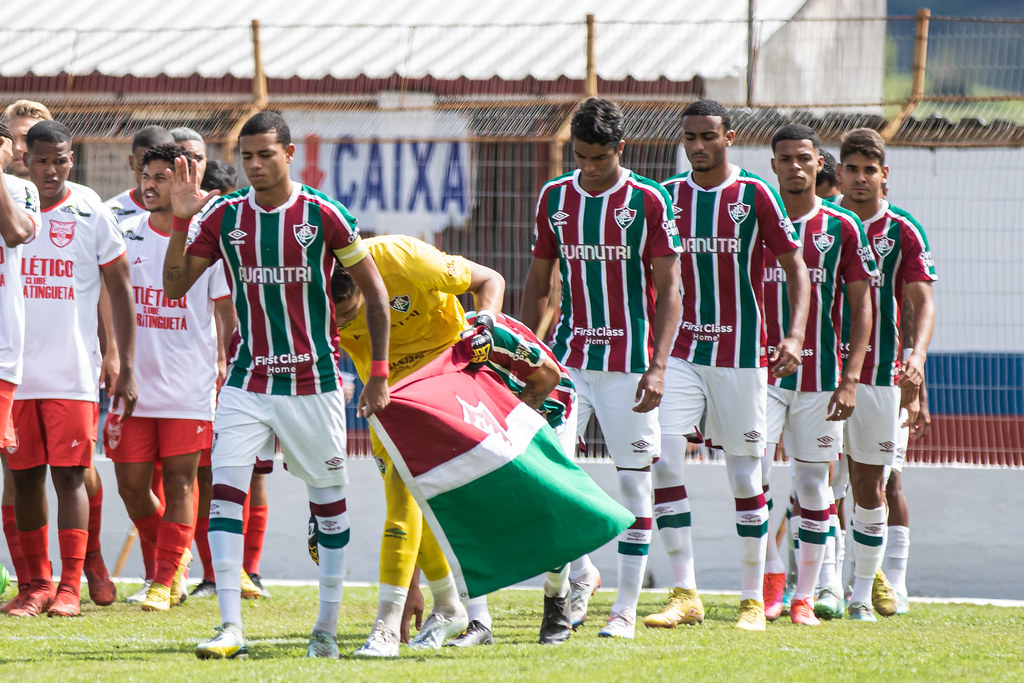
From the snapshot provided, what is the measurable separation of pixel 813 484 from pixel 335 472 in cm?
276

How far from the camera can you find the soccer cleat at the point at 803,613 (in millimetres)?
6758

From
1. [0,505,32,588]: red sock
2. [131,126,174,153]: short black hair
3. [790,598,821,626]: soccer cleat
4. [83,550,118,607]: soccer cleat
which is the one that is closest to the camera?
[790,598,821,626]: soccer cleat

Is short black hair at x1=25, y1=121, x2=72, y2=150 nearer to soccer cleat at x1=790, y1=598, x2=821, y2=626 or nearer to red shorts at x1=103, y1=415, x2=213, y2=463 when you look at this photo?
red shorts at x1=103, y1=415, x2=213, y2=463

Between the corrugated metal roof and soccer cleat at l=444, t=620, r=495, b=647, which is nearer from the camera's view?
Result: soccer cleat at l=444, t=620, r=495, b=647

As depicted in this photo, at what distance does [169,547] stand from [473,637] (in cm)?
211

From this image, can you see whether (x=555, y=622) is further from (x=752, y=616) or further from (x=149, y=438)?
(x=149, y=438)

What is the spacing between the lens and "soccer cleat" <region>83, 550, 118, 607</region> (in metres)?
7.12

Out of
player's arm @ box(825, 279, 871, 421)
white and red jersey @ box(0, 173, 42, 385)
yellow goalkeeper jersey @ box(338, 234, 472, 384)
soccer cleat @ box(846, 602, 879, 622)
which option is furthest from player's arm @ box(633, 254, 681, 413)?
white and red jersey @ box(0, 173, 42, 385)

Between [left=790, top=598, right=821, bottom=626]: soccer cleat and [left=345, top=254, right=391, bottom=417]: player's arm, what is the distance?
8.84 feet

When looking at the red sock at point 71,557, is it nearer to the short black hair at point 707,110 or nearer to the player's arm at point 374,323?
the player's arm at point 374,323

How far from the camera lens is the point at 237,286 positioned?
5.40 m

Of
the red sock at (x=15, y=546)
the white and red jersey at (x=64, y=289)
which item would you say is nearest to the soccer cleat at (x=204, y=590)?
the red sock at (x=15, y=546)

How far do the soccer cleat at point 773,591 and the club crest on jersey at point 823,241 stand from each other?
178cm

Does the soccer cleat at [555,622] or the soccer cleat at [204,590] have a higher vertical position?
the soccer cleat at [555,622]
